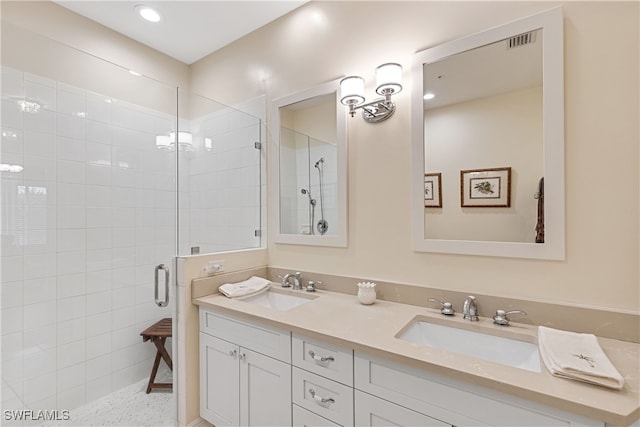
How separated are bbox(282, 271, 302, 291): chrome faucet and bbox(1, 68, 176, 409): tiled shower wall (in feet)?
3.24

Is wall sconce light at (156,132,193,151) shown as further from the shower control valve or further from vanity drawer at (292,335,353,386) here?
vanity drawer at (292,335,353,386)

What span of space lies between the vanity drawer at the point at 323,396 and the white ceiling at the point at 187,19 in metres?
2.43

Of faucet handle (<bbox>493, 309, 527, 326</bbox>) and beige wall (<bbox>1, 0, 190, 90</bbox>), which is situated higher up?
beige wall (<bbox>1, 0, 190, 90</bbox>)

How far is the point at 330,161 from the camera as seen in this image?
6.48 feet

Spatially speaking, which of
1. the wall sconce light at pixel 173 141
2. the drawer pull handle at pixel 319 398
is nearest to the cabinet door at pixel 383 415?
the drawer pull handle at pixel 319 398

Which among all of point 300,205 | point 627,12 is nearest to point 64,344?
point 300,205

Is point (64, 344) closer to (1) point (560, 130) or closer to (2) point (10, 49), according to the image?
(2) point (10, 49)

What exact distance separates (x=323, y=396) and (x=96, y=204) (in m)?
2.09

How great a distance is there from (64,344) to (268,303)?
1.43 m

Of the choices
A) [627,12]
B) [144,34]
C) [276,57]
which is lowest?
[627,12]

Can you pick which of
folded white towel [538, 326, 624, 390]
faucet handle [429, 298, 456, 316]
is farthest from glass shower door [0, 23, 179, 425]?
folded white towel [538, 326, 624, 390]

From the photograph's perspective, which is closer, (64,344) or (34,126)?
(34,126)

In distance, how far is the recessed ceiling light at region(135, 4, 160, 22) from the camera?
6.92ft

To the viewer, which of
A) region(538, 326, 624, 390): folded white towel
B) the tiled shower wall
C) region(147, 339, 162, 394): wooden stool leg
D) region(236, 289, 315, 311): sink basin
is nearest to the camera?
region(538, 326, 624, 390): folded white towel
